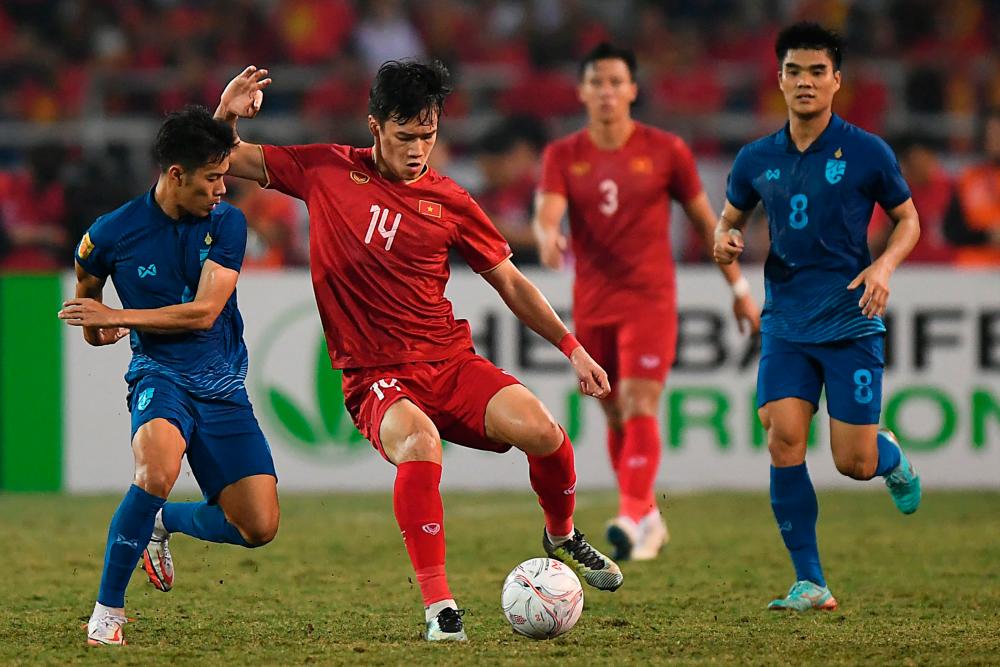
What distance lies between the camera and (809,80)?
621cm

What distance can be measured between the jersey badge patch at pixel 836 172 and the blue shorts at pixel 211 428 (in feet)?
8.15

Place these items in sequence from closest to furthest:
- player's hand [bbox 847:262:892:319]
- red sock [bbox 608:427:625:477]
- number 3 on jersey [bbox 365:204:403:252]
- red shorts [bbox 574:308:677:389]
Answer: number 3 on jersey [bbox 365:204:403:252]
player's hand [bbox 847:262:892:319]
red shorts [bbox 574:308:677:389]
red sock [bbox 608:427:625:477]

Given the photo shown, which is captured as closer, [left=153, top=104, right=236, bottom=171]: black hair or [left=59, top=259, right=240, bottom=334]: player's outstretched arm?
[left=59, top=259, right=240, bottom=334]: player's outstretched arm

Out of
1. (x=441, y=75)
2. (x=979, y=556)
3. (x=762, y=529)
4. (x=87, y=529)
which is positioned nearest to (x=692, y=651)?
(x=441, y=75)

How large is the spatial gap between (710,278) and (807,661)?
6.06 meters

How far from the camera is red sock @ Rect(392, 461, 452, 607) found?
17.5 ft

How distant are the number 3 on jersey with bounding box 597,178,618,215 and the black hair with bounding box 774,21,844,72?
1973 mm

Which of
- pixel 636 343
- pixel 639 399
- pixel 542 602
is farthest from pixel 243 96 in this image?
pixel 639 399

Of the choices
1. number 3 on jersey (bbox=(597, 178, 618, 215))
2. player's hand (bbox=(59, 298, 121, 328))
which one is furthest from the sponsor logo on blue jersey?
number 3 on jersey (bbox=(597, 178, 618, 215))

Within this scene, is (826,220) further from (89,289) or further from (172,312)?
(89,289)

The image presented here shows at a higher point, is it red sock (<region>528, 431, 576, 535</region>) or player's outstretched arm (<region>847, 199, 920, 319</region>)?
player's outstretched arm (<region>847, 199, 920, 319</region>)

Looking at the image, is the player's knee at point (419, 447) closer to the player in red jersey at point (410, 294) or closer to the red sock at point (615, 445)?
the player in red jersey at point (410, 294)

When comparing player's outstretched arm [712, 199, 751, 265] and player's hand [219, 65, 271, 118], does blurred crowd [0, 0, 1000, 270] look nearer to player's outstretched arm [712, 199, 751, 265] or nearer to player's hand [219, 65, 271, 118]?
player's outstretched arm [712, 199, 751, 265]

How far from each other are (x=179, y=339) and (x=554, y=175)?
10.1 ft
